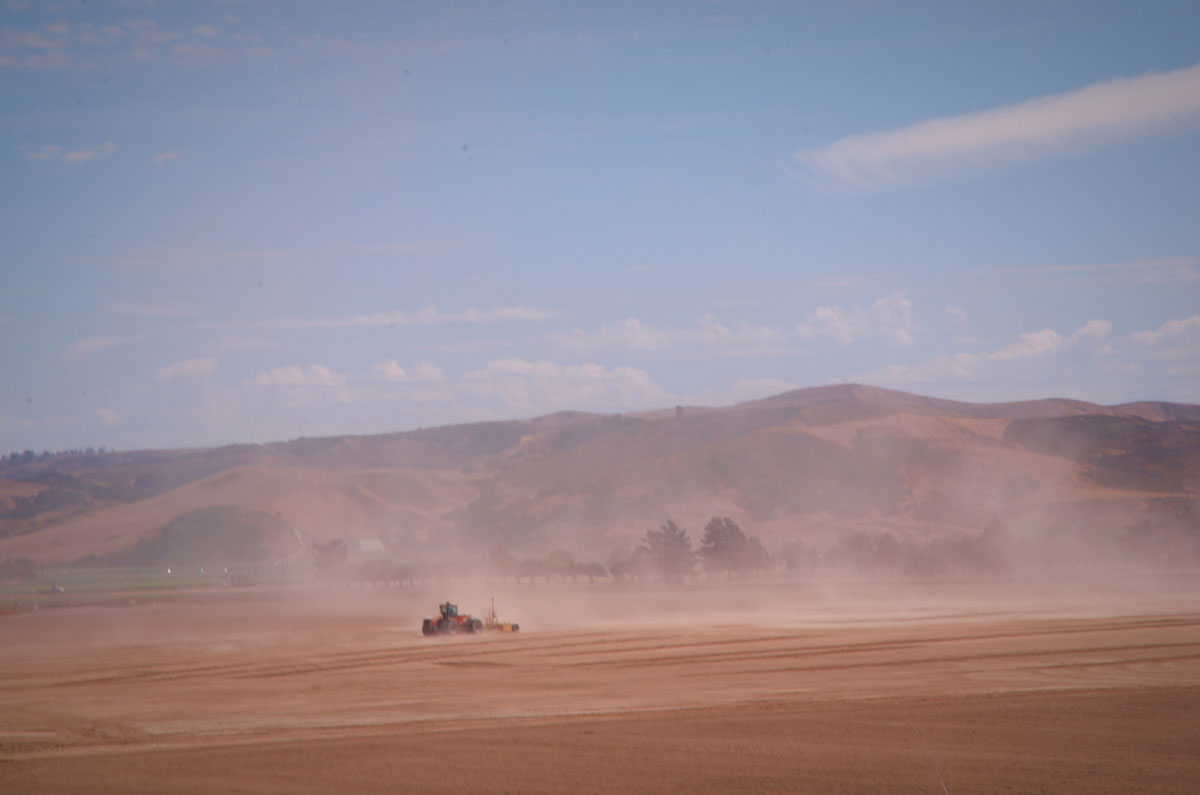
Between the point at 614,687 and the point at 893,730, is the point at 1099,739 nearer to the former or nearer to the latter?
the point at 893,730

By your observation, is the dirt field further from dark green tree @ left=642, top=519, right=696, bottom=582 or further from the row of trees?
the row of trees

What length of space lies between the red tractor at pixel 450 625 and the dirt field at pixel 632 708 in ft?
5.83

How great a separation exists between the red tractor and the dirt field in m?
1.78

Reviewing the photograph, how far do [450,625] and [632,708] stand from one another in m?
20.2

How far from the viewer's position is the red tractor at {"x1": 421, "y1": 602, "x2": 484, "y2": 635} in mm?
41688

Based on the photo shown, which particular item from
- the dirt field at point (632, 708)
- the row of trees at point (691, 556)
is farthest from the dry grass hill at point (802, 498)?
the dirt field at point (632, 708)

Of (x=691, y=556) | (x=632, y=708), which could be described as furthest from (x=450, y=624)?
(x=691, y=556)

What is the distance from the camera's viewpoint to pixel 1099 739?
18.8m

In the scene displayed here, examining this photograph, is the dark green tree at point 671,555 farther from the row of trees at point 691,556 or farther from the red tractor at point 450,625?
the red tractor at point 450,625

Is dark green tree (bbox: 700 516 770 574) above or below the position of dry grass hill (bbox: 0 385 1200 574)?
below

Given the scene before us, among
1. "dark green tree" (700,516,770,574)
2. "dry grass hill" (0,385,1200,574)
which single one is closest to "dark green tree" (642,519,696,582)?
"dark green tree" (700,516,770,574)

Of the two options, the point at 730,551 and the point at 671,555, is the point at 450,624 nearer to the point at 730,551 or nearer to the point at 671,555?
the point at 671,555

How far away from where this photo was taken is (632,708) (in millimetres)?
22891

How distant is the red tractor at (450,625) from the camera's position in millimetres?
41688
